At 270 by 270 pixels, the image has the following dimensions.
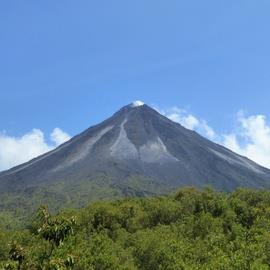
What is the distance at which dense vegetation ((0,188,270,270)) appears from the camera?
31.6 meters

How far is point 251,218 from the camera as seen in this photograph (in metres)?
92.7

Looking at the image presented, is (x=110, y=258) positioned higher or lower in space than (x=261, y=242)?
higher

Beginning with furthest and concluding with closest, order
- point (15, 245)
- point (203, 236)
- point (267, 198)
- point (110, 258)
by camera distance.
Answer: point (267, 198)
point (203, 236)
point (110, 258)
point (15, 245)

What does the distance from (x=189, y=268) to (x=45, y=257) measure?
3691cm

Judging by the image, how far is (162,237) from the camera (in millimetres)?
74875

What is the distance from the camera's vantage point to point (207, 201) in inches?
4026

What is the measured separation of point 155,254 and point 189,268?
1214 centimetres

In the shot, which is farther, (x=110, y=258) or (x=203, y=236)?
(x=203, y=236)

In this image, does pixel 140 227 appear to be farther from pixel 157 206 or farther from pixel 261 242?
pixel 261 242

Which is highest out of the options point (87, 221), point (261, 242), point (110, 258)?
point (87, 221)

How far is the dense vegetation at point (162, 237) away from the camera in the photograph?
104 ft

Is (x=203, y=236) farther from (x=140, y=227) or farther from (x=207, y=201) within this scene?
(x=207, y=201)

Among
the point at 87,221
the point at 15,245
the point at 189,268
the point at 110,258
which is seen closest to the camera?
the point at 15,245

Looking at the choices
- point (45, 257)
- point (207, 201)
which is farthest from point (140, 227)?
point (45, 257)
